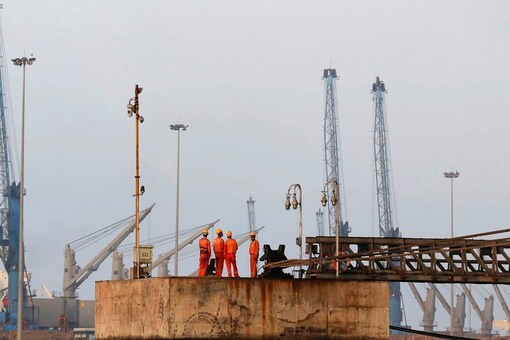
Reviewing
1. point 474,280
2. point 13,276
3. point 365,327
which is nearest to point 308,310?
point 365,327

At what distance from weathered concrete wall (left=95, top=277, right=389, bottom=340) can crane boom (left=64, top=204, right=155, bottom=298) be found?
154743mm

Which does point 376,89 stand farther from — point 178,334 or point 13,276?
point 178,334

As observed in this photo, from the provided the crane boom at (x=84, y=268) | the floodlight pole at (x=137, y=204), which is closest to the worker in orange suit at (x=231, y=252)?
the floodlight pole at (x=137, y=204)

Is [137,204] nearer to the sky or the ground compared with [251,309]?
nearer to the sky

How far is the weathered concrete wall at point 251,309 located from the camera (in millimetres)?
30562

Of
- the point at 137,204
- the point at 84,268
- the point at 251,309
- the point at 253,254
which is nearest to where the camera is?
the point at 251,309

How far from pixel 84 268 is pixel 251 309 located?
166 metres

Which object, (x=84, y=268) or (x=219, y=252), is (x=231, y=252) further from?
(x=84, y=268)

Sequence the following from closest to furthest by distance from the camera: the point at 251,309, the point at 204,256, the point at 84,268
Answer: the point at 251,309, the point at 204,256, the point at 84,268

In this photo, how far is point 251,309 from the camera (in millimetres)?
30984

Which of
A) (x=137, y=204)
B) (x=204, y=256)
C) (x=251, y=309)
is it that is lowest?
(x=251, y=309)

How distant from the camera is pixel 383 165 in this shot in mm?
191875

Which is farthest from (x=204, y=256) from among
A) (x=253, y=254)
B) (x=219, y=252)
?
(x=253, y=254)

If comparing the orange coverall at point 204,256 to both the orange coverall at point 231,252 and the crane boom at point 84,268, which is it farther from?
the crane boom at point 84,268
